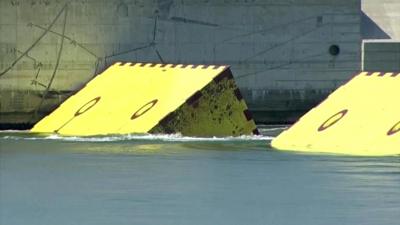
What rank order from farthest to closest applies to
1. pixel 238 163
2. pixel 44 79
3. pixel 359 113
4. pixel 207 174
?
pixel 44 79, pixel 359 113, pixel 238 163, pixel 207 174

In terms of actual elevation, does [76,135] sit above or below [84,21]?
below

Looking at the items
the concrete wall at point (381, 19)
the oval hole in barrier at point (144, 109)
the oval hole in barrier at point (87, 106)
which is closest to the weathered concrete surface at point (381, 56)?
the oval hole in barrier at point (144, 109)

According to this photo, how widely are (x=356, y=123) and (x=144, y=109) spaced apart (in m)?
6.18

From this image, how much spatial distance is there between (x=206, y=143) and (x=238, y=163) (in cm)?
412

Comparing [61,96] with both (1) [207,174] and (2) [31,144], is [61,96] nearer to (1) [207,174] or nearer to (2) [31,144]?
(2) [31,144]

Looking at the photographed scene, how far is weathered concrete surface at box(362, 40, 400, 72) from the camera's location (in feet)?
135

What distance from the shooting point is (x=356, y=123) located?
32.5m

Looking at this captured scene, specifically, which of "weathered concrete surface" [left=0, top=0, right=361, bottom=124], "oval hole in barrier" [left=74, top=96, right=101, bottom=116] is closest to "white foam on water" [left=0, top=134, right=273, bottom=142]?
"oval hole in barrier" [left=74, top=96, right=101, bottom=116]

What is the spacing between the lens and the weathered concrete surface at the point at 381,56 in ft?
135

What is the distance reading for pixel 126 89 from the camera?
1486 inches

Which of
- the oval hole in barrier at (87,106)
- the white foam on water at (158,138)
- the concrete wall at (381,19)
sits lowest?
the white foam on water at (158,138)

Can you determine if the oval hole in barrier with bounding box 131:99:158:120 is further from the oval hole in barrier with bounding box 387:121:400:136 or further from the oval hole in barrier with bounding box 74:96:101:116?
the oval hole in barrier with bounding box 387:121:400:136

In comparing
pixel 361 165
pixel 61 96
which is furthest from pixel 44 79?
pixel 361 165

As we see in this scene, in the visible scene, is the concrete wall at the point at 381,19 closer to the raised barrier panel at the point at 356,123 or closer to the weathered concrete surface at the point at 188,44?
the weathered concrete surface at the point at 188,44
